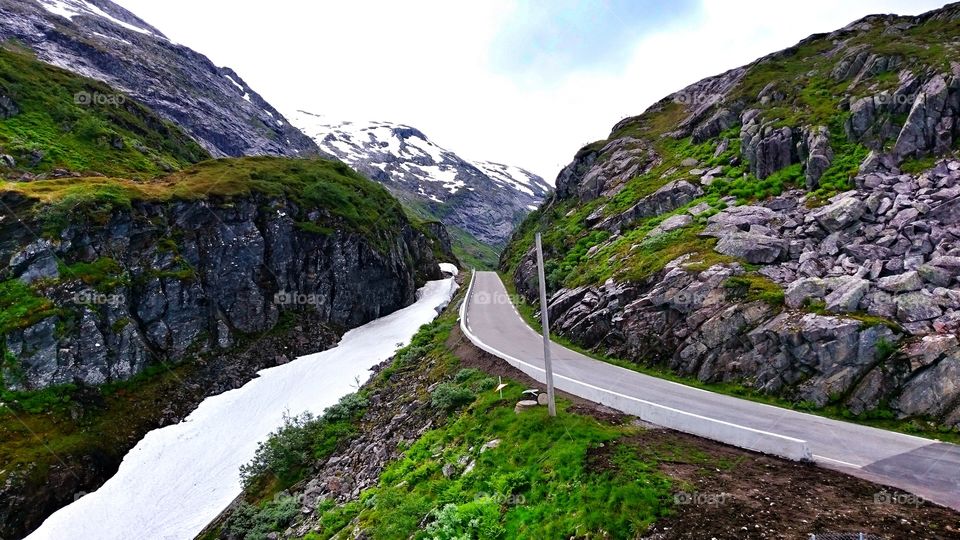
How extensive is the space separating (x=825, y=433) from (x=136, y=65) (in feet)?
686

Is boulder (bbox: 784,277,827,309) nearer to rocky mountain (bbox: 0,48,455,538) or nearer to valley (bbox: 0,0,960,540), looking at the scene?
valley (bbox: 0,0,960,540)

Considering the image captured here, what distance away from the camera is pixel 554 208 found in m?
73.3

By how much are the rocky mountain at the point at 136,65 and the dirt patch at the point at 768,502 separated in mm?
171783

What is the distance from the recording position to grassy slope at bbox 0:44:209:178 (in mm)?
57219

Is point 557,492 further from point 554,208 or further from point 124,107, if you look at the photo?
point 124,107

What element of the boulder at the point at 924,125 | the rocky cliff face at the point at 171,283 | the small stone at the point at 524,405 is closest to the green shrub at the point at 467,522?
the small stone at the point at 524,405

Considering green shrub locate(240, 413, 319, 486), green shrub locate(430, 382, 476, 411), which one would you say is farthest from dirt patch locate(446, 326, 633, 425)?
green shrub locate(240, 413, 319, 486)

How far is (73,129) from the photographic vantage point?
66812mm

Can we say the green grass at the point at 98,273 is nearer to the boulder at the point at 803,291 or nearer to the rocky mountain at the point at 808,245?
the rocky mountain at the point at 808,245

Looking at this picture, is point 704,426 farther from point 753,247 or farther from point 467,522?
point 753,247

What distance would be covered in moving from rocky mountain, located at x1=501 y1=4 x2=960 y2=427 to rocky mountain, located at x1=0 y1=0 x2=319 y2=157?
15673cm

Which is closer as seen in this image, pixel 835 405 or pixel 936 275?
pixel 835 405

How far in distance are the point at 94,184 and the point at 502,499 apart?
168 ft

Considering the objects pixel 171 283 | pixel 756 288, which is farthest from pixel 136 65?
pixel 756 288
